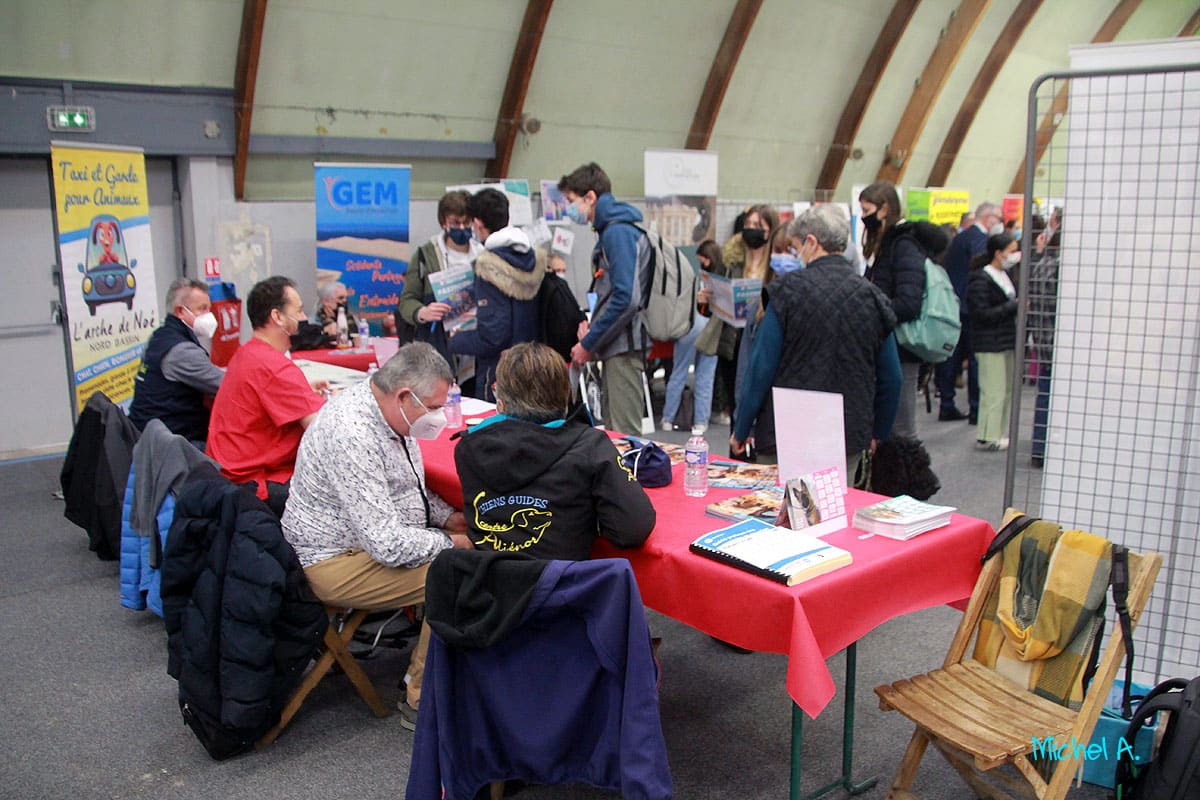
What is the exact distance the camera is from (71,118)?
5.92 meters

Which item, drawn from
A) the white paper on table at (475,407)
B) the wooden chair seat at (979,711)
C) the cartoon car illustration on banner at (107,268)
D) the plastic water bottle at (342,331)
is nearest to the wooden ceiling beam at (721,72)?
the plastic water bottle at (342,331)

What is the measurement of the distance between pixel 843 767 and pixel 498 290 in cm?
246

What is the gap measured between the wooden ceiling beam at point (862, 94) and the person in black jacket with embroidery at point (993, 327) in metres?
5.27

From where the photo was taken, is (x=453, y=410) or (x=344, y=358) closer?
(x=453, y=410)

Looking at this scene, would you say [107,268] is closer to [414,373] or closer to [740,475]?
[414,373]

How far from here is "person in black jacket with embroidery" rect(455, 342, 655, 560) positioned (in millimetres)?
2254

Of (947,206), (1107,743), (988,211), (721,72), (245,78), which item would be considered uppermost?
(721,72)

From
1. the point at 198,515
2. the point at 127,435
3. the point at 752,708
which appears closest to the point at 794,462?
the point at 752,708

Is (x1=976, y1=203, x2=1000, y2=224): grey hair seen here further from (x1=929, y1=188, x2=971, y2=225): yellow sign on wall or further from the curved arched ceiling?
the curved arched ceiling

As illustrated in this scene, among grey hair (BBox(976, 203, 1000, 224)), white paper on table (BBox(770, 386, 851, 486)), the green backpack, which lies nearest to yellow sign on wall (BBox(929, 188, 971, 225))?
grey hair (BBox(976, 203, 1000, 224))

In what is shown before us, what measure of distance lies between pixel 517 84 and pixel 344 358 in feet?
11.6

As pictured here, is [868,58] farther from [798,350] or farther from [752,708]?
[752,708]

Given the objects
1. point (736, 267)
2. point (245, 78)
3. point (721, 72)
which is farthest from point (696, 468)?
point (721, 72)

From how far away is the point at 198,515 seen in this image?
104 inches
